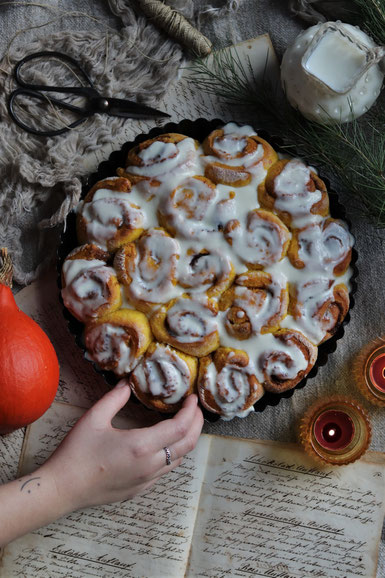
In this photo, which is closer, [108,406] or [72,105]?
[108,406]

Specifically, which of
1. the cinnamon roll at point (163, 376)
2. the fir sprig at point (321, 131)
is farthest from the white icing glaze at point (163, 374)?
the fir sprig at point (321, 131)

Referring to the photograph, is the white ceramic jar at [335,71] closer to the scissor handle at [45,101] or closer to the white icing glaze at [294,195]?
the white icing glaze at [294,195]

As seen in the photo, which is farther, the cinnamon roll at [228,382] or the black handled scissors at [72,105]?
the black handled scissors at [72,105]

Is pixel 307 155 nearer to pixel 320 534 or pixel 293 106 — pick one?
pixel 293 106

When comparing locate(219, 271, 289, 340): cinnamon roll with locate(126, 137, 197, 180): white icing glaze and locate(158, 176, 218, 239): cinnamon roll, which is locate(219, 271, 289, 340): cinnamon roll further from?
locate(126, 137, 197, 180): white icing glaze

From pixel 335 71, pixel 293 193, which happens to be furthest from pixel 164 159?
pixel 335 71

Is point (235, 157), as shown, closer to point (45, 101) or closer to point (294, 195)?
point (294, 195)

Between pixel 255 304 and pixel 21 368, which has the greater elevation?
pixel 21 368
